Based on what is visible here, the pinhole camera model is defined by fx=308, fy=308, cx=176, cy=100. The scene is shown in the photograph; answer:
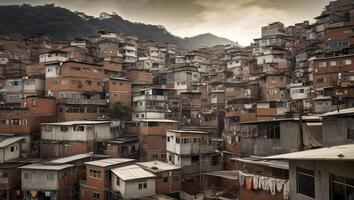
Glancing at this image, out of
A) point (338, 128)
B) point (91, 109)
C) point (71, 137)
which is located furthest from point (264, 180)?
point (91, 109)

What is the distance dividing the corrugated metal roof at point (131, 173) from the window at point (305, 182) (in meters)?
20.2

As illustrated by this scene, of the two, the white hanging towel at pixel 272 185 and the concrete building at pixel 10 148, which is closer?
the white hanging towel at pixel 272 185

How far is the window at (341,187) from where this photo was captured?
1145 cm

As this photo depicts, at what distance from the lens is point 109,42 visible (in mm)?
81562

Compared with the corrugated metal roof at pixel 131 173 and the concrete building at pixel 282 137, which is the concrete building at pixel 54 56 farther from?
the concrete building at pixel 282 137

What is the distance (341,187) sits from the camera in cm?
1220

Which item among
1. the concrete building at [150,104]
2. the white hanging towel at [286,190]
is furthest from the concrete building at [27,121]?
the white hanging towel at [286,190]

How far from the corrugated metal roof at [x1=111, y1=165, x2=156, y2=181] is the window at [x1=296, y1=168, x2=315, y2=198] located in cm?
2018

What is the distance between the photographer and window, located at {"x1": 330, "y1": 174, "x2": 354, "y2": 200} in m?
11.5

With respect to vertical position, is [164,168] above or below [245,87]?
below

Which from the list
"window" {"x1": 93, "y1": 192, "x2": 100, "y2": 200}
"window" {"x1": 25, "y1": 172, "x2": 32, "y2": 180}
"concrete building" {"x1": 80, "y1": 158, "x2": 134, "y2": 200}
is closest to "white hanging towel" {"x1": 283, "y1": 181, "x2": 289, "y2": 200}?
"concrete building" {"x1": 80, "y1": 158, "x2": 134, "y2": 200}

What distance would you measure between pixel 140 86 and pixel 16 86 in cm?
2372

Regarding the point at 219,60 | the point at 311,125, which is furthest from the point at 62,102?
the point at 219,60

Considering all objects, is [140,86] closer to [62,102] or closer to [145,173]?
[62,102]
